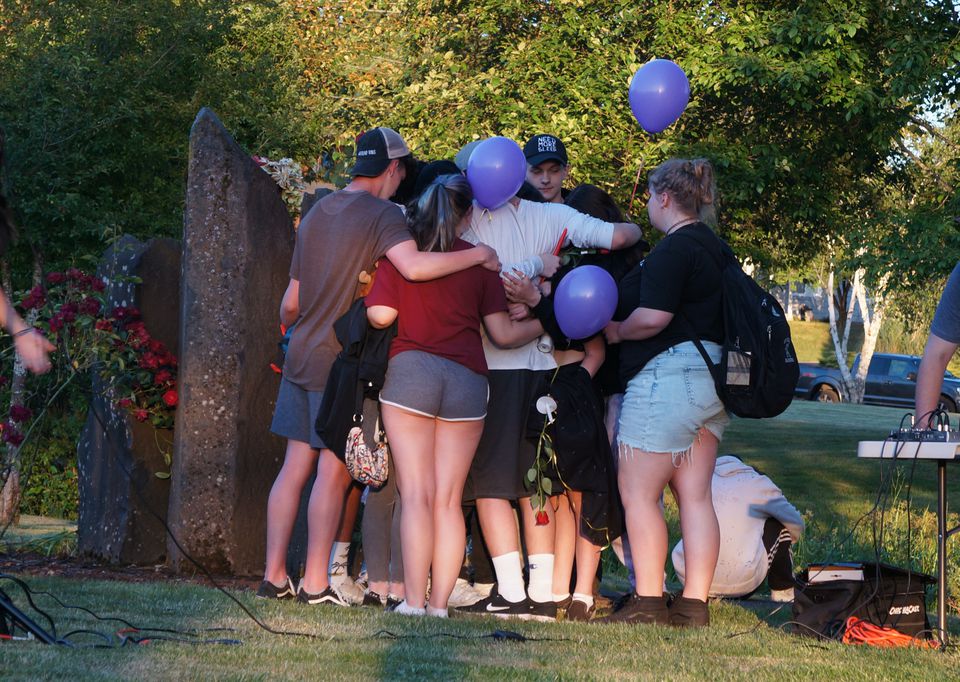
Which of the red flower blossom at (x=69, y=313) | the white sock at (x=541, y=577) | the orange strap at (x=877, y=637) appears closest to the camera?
the orange strap at (x=877, y=637)

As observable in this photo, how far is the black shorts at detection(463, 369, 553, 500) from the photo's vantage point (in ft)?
17.6

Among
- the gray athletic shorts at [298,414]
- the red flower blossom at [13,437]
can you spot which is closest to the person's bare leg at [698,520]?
the gray athletic shorts at [298,414]

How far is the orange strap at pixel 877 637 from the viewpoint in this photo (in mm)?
4691

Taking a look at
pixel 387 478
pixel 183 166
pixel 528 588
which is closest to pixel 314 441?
pixel 387 478

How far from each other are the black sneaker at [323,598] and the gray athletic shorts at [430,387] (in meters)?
1.01

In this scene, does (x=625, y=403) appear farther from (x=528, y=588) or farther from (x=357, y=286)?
(x=357, y=286)

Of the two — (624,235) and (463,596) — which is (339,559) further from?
(624,235)

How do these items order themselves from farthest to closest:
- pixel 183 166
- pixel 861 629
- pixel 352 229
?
pixel 183 166 < pixel 352 229 < pixel 861 629

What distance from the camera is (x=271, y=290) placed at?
21.9ft

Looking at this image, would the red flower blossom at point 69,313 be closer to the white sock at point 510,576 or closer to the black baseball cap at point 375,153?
the black baseball cap at point 375,153

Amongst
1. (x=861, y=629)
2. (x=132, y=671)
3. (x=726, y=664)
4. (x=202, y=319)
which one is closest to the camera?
(x=132, y=671)

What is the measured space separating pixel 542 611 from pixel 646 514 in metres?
0.63

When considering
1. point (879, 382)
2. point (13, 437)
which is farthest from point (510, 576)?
point (879, 382)

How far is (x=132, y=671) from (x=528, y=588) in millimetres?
2146
